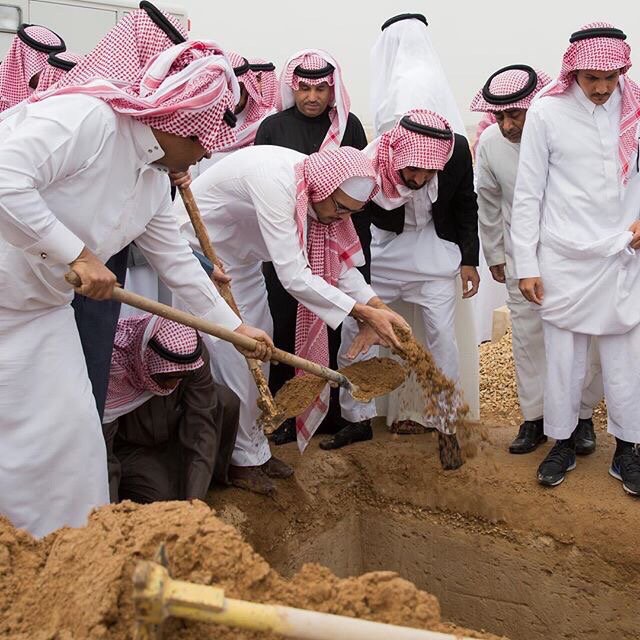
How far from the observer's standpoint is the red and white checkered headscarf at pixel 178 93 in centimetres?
311

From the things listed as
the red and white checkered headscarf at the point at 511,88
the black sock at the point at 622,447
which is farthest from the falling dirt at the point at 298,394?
the red and white checkered headscarf at the point at 511,88

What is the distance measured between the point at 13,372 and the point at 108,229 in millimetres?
609

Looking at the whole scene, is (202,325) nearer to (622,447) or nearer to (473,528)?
(473,528)

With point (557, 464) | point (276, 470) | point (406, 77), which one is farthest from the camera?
point (406, 77)

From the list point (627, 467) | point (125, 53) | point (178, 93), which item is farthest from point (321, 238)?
point (627, 467)

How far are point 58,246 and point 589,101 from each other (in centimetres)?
281

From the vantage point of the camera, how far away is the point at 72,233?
120 inches

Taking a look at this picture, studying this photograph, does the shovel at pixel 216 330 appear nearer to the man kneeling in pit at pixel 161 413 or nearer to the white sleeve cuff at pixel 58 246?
the white sleeve cuff at pixel 58 246

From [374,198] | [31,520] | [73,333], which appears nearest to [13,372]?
[73,333]

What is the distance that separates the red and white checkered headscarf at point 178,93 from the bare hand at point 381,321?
1.43 metres

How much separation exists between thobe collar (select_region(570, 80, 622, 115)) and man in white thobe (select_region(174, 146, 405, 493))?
1.13 meters

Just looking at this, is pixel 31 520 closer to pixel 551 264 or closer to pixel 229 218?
pixel 229 218

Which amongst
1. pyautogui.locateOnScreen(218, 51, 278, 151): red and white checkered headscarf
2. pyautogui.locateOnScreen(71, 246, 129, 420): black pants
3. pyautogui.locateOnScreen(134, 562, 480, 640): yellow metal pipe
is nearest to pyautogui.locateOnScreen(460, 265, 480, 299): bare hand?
pyautogui.locateOnScreen(218, 51, 278, 151): red and white checkered headscarf

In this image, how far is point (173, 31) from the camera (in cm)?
402
